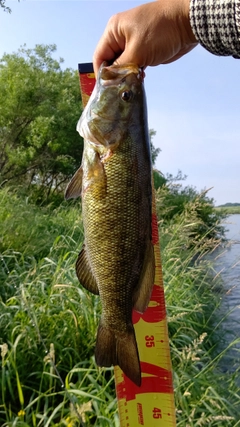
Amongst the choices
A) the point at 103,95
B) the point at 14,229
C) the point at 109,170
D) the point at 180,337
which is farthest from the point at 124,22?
the point at 14,229

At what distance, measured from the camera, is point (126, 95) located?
1.70m

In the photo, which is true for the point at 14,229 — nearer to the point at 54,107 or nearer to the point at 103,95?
the point at 103,95

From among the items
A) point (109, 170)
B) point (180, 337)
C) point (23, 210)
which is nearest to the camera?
point (109, 170)

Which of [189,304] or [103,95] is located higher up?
[103,95]

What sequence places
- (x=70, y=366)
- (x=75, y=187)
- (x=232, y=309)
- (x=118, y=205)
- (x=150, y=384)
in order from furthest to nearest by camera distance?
(x=232, y=309) → (x=70, y=366) → (x=150, y=384) → (x=75, y=187) → (x=118, y=205)

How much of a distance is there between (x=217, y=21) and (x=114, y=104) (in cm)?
50

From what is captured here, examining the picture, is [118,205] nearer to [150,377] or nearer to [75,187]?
[75,187]

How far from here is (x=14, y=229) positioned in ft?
18.1

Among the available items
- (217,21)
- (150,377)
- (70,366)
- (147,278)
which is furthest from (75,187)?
(70,366)

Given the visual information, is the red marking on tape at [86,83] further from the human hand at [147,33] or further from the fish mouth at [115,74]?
the fish mouth at [115,74]

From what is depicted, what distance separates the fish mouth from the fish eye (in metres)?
0.04

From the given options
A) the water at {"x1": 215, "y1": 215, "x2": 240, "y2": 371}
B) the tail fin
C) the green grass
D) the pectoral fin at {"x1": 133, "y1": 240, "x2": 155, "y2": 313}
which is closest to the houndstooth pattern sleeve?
the pectoral fin at {"x1": 133, "y1": 240, "x2": 155, "y2": 313}

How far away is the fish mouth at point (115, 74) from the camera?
169 cm

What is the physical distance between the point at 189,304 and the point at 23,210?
3456 mm
